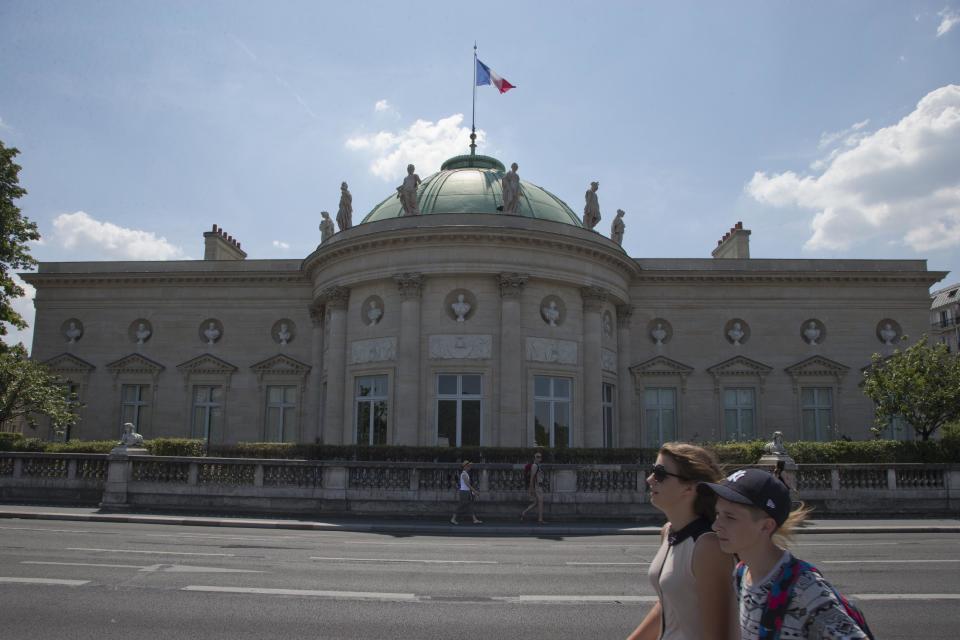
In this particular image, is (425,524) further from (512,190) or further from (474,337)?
(512,190)

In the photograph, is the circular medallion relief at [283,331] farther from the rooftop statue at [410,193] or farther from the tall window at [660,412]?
the tall window at [660,412]

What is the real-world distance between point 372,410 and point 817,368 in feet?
75.3

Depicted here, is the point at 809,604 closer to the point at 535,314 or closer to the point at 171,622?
the point at 171,622

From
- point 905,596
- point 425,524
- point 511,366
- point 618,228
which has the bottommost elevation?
point 425,524

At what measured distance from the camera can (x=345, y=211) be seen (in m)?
36.8

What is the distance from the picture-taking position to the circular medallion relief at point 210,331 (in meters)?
40.6

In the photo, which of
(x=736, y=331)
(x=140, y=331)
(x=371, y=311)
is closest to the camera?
(x=371, y=311)

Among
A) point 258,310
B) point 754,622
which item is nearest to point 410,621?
point 754,622

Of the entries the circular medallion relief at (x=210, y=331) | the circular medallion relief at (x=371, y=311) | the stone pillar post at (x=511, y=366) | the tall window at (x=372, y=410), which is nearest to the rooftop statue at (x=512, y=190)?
the stone pillar post at (x=511, y=366)

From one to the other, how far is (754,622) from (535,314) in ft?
96.8

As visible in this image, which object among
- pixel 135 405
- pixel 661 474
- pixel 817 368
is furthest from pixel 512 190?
pixel 661 474

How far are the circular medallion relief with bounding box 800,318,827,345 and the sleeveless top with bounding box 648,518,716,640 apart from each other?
126ft

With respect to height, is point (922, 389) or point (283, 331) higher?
point (283, 331)

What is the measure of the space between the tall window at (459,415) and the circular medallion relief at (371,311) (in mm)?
4515
